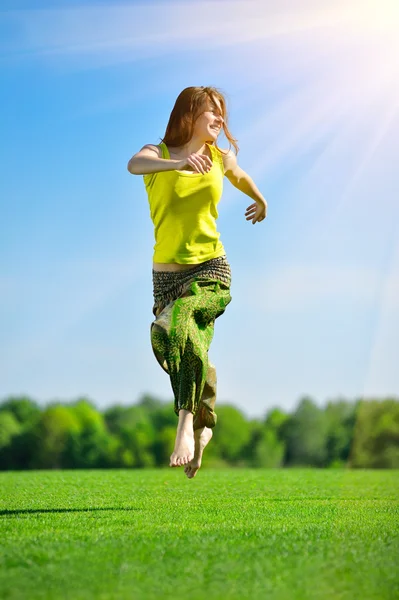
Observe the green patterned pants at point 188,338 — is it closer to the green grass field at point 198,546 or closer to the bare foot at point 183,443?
the bare foot at point 183,443

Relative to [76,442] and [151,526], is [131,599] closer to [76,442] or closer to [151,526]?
[151,526]

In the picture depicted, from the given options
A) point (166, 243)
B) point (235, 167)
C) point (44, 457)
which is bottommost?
point (44, 457)

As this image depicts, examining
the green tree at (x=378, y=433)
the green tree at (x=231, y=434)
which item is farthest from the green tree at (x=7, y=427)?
the green tree at (x=378, y=433)

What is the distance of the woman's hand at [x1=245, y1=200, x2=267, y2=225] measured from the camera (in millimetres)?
5762

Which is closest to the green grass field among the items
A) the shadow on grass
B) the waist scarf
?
the shadow on grass

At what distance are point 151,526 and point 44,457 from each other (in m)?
33.4

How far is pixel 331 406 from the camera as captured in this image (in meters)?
33.1

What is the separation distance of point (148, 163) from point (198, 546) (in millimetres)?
2620

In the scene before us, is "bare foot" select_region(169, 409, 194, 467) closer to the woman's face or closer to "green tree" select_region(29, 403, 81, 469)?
the woman's face

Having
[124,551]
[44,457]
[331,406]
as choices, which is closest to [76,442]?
[44,457]

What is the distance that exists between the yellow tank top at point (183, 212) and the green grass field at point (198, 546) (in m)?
1.64

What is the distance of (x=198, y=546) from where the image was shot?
3242mm

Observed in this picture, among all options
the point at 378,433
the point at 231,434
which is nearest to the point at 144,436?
the point at 231,434

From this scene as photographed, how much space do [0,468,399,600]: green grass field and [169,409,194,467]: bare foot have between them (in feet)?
0.93
